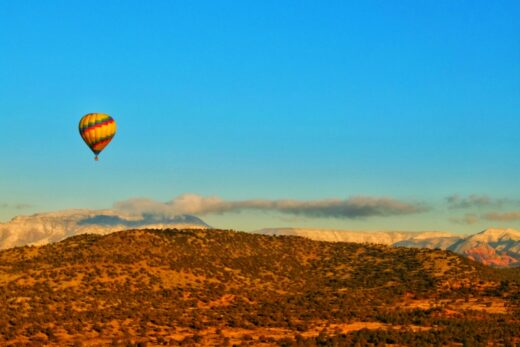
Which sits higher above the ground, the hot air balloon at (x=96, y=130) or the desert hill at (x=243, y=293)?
the hot air balloon at (x=96, y=130)

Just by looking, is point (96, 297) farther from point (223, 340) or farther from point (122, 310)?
point (223, 340)

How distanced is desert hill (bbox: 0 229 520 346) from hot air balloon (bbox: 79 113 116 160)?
47.9 ft

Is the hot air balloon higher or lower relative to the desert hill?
higher

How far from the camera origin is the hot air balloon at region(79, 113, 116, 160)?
8212 centimetres

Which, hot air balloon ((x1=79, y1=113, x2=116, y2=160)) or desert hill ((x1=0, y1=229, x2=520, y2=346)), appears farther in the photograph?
hot air balloon ((x1=79, y1=113, x2=116, y2=160))

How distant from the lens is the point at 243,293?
8100 centimetres

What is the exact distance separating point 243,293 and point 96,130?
25.8 meters

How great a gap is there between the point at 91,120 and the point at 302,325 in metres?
38.9

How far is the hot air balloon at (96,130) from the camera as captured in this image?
8212cm

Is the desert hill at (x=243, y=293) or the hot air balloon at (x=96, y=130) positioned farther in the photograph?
the hot air balloon at (x=96, y=130)

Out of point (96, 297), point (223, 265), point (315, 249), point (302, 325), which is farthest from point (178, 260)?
point (302, 325)

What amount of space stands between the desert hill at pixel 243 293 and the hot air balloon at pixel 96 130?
14592mm

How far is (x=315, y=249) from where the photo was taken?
362 ft

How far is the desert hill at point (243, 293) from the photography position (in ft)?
177
